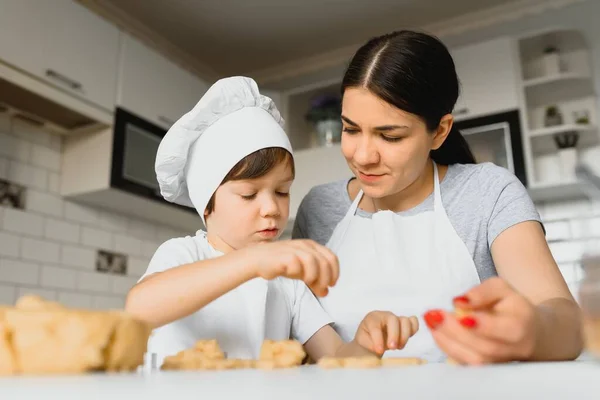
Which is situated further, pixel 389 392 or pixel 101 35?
pixel 101 35

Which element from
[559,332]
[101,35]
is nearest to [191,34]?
[101,35]

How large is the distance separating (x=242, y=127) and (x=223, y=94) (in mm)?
80

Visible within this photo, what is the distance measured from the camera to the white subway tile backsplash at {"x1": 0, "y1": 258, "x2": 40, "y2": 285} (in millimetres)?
2385

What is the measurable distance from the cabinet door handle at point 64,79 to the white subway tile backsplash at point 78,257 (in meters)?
0.71

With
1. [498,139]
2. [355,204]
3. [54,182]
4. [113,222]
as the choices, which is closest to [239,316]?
[355,204]

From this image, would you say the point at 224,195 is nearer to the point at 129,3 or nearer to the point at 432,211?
the point at 432,211

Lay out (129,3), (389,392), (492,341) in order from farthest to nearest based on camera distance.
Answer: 1. (129,3)
2. (492,341)
3. (389,392)

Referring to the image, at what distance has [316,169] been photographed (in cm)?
328

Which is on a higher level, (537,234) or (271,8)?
(271,8)

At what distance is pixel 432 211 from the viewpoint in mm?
1273

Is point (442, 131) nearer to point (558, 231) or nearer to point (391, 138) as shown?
point (391, 138)

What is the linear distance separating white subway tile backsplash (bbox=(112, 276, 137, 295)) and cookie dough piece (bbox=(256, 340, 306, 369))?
2.41m

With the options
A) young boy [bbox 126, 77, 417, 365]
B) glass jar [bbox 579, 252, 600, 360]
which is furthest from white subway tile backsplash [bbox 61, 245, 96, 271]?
glass jar [bbox 579, 252, 600, 360]

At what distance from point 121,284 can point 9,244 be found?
2.07ft
